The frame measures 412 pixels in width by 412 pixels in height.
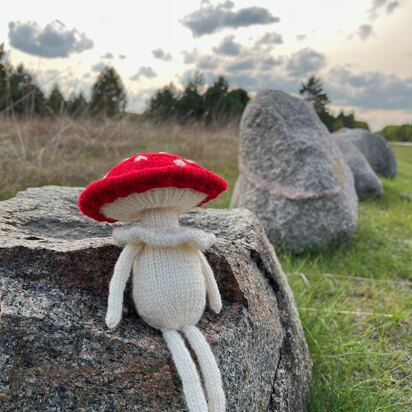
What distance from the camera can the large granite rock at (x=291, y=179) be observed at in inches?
167

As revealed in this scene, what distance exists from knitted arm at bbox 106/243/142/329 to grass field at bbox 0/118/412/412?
106cm

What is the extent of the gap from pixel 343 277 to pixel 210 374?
2818 mm

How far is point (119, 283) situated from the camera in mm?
1317

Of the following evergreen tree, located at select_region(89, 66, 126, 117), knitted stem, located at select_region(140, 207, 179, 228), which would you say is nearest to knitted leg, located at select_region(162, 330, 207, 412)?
knitted stem, located at select_region(140, 207, 179, 228)

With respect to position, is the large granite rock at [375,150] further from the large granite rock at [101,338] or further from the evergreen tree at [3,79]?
the large granite rock at [101,338]

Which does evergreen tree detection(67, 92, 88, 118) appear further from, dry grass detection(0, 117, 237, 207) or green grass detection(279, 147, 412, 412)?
green grass detection(279, 147, 412, 412)

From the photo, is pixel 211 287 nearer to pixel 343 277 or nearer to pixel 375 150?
pixel 343 277

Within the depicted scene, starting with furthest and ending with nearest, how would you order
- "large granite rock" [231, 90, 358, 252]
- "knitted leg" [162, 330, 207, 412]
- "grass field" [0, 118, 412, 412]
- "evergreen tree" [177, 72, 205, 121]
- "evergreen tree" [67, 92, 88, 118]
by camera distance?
"evergreen tree" [177, 72, 205, 121] < "evergreen tree" [67, 92, 88, 118] < "large granite rock" [231, 90, 358, 252] < "grass field" [0, 118, 412, 412] < "knitted leg" [162, 330, 207, 412]

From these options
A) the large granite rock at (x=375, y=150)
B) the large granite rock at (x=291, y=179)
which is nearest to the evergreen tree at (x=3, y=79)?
the large granite rock at (x=291, y=179)

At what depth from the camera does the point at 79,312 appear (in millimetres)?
1339

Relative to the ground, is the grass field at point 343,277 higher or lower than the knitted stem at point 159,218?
lower

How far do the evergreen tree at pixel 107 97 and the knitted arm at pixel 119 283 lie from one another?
22.4ft

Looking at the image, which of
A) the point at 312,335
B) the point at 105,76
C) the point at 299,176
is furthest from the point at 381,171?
the point at 312,335

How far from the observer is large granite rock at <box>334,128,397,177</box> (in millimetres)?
10391
